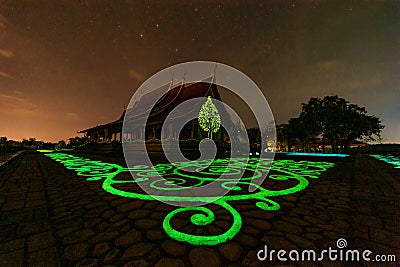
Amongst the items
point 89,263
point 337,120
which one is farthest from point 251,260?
point 337,120

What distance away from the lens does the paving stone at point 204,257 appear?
1310 millimetres

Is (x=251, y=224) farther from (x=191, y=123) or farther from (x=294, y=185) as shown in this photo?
(x=191, y=123)

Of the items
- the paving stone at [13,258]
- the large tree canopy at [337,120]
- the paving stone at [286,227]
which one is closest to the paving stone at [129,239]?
the paving stone at [13,258]

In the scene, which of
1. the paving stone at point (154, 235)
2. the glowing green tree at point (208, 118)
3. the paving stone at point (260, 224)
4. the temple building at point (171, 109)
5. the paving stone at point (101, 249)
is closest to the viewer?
the paving stone at point (101, 249)

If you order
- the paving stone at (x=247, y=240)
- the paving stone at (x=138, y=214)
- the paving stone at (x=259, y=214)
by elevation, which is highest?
the paving stone at (x=259, y=214)

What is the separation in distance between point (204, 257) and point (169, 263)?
27 centimetres

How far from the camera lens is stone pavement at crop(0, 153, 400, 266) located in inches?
54.2

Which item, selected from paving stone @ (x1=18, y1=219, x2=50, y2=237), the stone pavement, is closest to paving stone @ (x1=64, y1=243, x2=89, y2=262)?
the stone pavement

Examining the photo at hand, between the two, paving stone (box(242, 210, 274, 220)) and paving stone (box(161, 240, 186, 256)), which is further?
paving stone (box(242, 210, 274, 220))

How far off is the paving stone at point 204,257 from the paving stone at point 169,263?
85mm

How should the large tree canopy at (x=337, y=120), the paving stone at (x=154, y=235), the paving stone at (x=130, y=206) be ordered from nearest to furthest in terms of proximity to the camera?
the paving stone at (x=154, y=235)
the paving stone at (x=130, y=206)
the large tree canopy at (x=337, y=120)

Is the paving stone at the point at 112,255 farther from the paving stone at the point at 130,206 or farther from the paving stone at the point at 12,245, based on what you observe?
the paving stone at the point at 130,206

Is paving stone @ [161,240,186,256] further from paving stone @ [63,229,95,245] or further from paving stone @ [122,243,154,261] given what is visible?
paving stone @ [63,229,95,245]

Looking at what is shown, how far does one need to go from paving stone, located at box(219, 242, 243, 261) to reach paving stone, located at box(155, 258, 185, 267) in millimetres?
342
